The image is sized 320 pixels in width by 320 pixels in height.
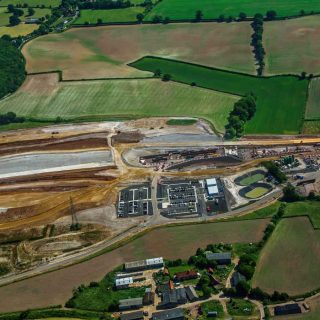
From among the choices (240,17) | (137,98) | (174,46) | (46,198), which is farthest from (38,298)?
(240,17)

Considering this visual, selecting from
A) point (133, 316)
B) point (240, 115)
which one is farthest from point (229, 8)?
point (133, 316)

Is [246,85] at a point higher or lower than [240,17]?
lower

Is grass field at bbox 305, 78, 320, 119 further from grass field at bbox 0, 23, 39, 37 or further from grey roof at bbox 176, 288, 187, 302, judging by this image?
grass field at bbox 0, 23, 39, 37

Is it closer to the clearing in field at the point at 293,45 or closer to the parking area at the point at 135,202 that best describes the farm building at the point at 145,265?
the parking area at the point at 135,202

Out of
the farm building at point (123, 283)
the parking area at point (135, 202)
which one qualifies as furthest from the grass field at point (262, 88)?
the farm building at point (123, 283)

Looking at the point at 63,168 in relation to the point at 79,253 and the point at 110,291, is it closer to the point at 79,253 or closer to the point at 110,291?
the point at 79,253

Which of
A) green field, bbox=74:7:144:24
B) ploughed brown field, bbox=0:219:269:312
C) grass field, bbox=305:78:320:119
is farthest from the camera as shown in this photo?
green field, bbox=74:7:144:24

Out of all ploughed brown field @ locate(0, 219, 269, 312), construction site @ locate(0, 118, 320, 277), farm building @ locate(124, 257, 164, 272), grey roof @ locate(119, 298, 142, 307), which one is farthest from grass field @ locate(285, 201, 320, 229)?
grey roof @ locate(119, 298, 142, 307)
